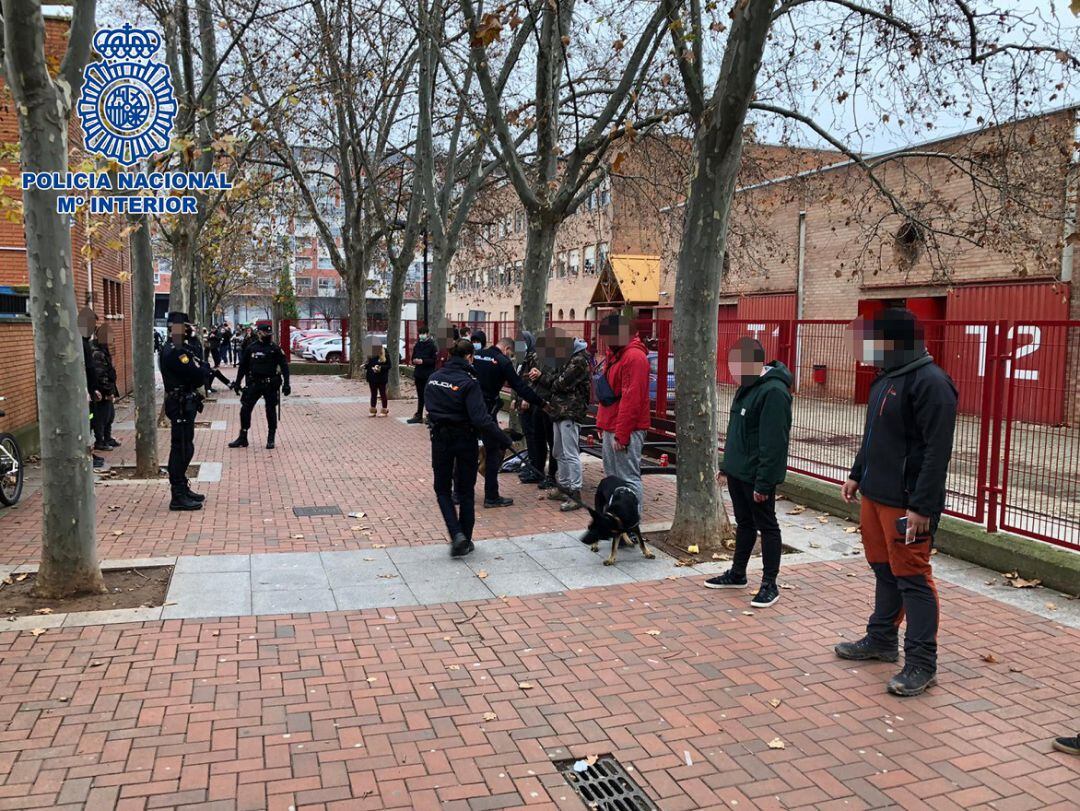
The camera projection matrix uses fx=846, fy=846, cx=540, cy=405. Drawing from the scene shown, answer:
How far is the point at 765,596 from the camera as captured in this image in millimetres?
5746

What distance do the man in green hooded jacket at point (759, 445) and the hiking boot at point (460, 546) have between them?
86.2 inches

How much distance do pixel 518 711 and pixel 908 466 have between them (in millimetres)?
2351

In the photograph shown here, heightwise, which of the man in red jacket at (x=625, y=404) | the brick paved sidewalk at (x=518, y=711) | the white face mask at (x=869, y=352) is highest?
the white face mask at (x=869, y=352)

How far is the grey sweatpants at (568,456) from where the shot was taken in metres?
8.66

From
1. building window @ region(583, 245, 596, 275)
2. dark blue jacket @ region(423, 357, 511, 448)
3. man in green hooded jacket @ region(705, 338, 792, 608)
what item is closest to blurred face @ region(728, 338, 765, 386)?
man in green hooded jacket @ region(705, 338, 792, 608)

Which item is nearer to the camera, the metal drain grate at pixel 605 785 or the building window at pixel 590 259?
the metal drain grate at pixel 605 785

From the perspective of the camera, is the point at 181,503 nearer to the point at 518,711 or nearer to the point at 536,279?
the point at 518,711

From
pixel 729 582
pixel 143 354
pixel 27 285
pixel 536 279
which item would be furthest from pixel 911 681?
pixel 27 285

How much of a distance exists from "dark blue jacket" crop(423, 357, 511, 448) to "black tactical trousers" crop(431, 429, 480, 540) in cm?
11

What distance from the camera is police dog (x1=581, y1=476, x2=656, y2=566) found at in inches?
261

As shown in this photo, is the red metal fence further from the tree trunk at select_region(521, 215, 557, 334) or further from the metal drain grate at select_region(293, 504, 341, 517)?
the tree trunk at select_region(521, 215, 557, 334)

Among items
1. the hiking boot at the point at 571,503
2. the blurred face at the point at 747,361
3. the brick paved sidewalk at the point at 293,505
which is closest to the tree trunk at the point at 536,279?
the brick paved sidewalk at the point at 293,505

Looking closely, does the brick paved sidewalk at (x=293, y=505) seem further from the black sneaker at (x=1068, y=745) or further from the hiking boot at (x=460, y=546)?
the black sneaker at (x=1068, y=745)

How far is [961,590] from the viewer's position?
6098mm
